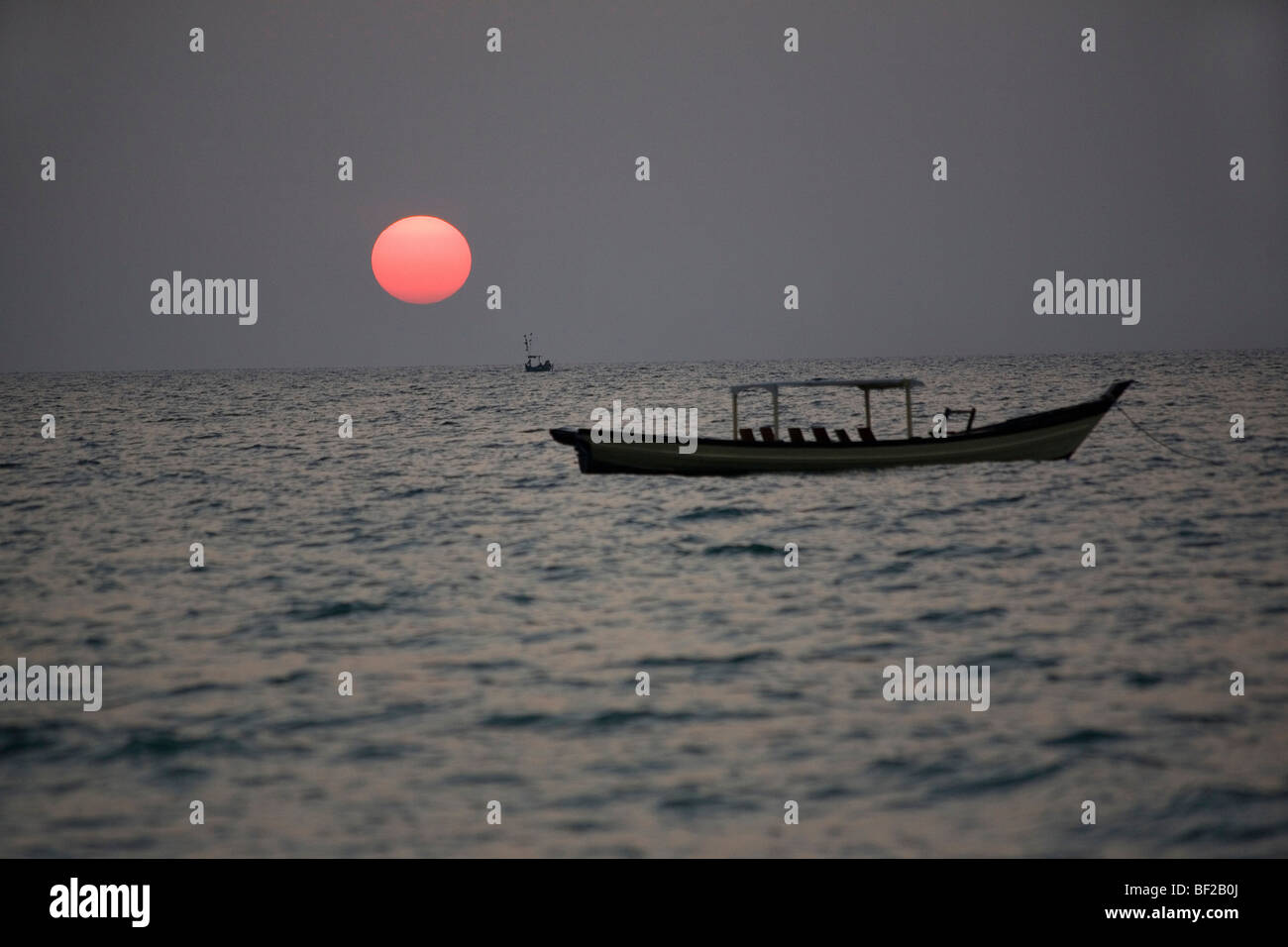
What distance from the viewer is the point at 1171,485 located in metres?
28.2

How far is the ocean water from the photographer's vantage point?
8.41 metres

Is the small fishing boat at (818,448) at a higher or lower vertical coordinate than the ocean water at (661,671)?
higher

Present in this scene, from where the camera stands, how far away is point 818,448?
2761cm

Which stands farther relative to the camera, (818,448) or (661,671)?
(818,448)

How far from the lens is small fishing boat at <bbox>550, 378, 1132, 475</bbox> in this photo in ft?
91.1

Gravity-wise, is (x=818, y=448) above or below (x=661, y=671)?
above

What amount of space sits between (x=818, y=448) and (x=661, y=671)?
16.1m

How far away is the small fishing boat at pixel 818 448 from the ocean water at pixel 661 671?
0.83 metres

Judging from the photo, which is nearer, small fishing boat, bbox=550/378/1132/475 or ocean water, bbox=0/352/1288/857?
ocean water, bbox=0/352/1288/857

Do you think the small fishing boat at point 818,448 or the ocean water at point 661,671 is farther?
the small fishing boat at point 818,448

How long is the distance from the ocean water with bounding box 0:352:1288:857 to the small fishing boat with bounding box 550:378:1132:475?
32.8 inches

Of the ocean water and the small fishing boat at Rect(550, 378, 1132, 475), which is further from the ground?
the small fishing boat at Rect(550, 378, 1132, 475)

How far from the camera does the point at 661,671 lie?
484 inches

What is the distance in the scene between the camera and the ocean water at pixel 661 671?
841cm
